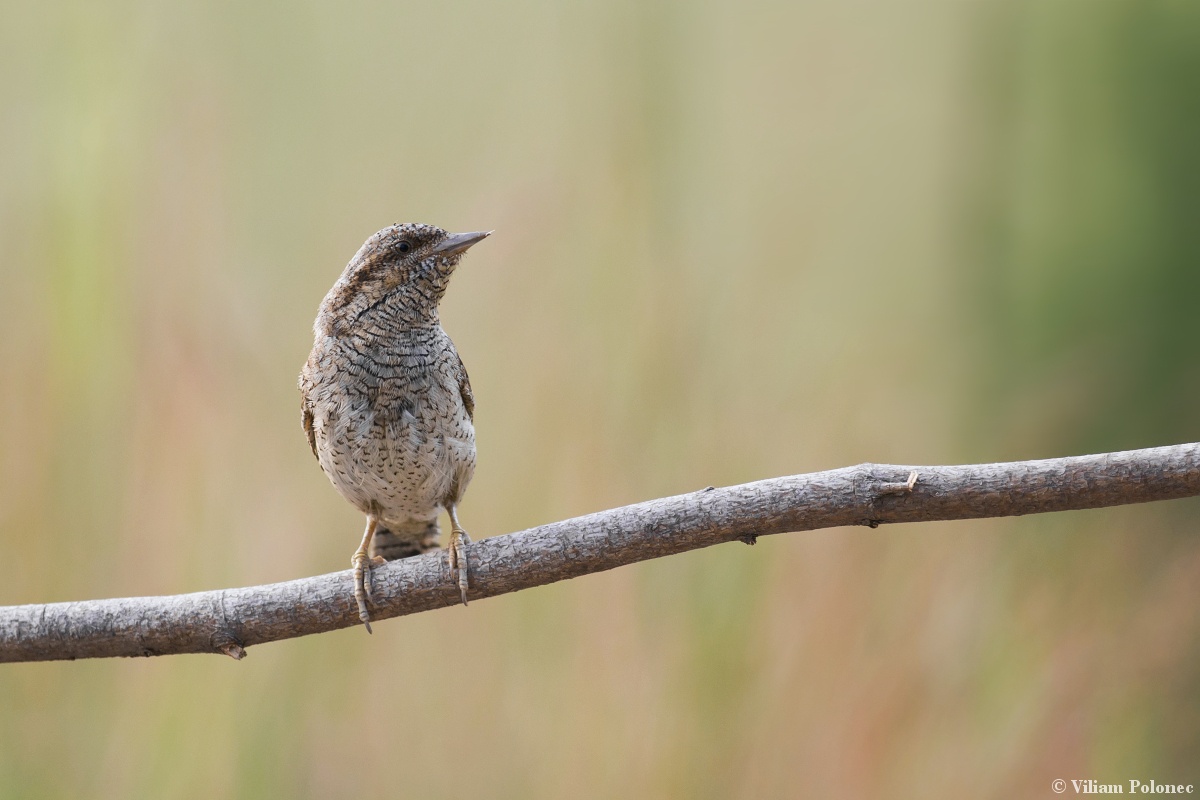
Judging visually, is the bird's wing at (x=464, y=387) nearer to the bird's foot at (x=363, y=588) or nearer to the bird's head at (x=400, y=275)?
the bird's head at (x=400, y=275)

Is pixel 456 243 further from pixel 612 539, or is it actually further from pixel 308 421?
pixel 612 539

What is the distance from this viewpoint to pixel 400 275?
230 cm

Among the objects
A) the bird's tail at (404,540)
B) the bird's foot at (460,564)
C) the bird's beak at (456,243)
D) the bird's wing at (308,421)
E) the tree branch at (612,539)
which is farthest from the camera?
the bird's tail at (404,540)

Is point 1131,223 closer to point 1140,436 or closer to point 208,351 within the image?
point 1140,436

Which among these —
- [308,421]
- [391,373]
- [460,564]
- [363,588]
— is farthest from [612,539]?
[308,421]

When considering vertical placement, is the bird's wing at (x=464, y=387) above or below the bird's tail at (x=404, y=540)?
above

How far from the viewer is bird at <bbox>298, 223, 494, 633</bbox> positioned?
2.29 meters

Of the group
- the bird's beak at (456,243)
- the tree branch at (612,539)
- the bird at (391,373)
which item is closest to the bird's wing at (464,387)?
the bird at (391,373)

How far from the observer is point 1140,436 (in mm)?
3318

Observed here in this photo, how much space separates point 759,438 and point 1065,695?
51.1 inches

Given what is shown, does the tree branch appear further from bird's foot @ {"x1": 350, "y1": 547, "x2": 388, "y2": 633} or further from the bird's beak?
the bird's beak

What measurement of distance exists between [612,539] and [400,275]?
2.77ft

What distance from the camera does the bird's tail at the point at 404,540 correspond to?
2725 millimetres

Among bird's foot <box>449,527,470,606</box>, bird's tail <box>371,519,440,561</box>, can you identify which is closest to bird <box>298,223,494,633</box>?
bird's foot <box>449,527,470,606</box>
